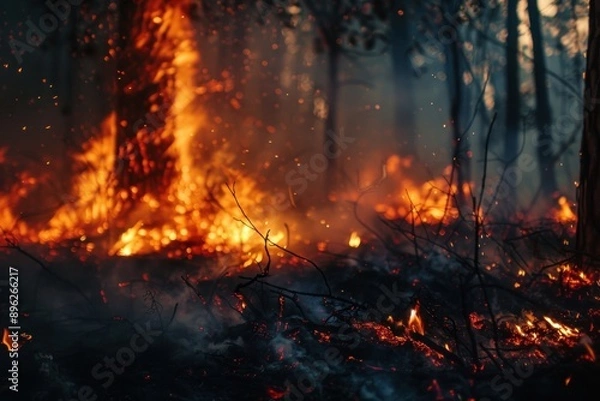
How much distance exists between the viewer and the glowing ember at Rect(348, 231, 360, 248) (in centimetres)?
718

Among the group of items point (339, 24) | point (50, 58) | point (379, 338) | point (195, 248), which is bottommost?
point (379, 338)

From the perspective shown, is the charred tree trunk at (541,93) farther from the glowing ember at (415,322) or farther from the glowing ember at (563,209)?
the glowing ember at (415,322)

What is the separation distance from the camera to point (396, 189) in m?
11.0

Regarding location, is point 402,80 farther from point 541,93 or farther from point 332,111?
point 541,93

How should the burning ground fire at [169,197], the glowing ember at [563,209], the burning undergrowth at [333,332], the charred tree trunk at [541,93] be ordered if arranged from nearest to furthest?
1. the burning undergrowth at [333,332]
2. the burning ground fire at [169,197]
3. the glowing ember at [563,209]
4. the charred tree trunk at [541,93]

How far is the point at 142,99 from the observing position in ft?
26.8

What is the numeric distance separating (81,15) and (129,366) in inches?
261

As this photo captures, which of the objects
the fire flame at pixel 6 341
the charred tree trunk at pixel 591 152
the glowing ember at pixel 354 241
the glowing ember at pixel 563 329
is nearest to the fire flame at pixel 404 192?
the glowing ember at pixel 354 241

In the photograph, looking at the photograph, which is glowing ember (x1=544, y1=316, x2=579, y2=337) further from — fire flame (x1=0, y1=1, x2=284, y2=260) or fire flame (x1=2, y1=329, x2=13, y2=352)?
fire flame (x1=2, y1=329, x2=13, y2=352)

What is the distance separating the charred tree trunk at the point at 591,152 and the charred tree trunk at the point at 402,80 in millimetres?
6551

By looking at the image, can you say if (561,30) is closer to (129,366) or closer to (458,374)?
(458,374)

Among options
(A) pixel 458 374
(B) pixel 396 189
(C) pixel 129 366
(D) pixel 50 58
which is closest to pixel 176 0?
(D) pixel 50 58

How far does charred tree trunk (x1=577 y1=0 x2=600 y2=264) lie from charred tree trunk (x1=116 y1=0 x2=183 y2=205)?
255 inches

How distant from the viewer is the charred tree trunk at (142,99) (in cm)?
800
